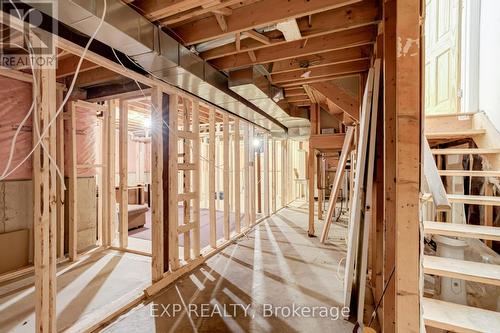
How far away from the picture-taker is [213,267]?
2.92 m

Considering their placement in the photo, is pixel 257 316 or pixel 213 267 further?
pixel 213 267

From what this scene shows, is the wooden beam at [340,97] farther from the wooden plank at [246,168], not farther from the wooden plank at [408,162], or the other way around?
the wooden plank at [408,162]

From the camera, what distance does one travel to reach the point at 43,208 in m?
1.53

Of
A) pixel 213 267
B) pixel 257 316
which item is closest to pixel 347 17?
pixel 257 316

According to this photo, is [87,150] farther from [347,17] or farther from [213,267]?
[347,17]

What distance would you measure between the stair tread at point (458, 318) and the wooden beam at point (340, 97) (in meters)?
2.19

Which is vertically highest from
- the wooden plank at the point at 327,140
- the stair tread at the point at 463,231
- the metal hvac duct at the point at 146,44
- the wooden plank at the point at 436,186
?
the metal hvac duct at the point at 146,44

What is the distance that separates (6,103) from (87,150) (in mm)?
1025

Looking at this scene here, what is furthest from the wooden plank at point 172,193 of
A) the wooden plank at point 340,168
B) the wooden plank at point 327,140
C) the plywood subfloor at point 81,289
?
the wooden plank at point 327,140

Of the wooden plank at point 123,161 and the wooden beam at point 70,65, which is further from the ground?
the wooden beam at point 70,65

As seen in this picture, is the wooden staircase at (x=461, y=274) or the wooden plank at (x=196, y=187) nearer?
the wooden staircase at (x=461, y=274)

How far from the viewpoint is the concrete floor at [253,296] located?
6.11ft

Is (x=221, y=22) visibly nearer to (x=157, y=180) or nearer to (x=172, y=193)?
(x=157, y=180)

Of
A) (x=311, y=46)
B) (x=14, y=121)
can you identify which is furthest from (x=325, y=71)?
(x=14, y=121)
